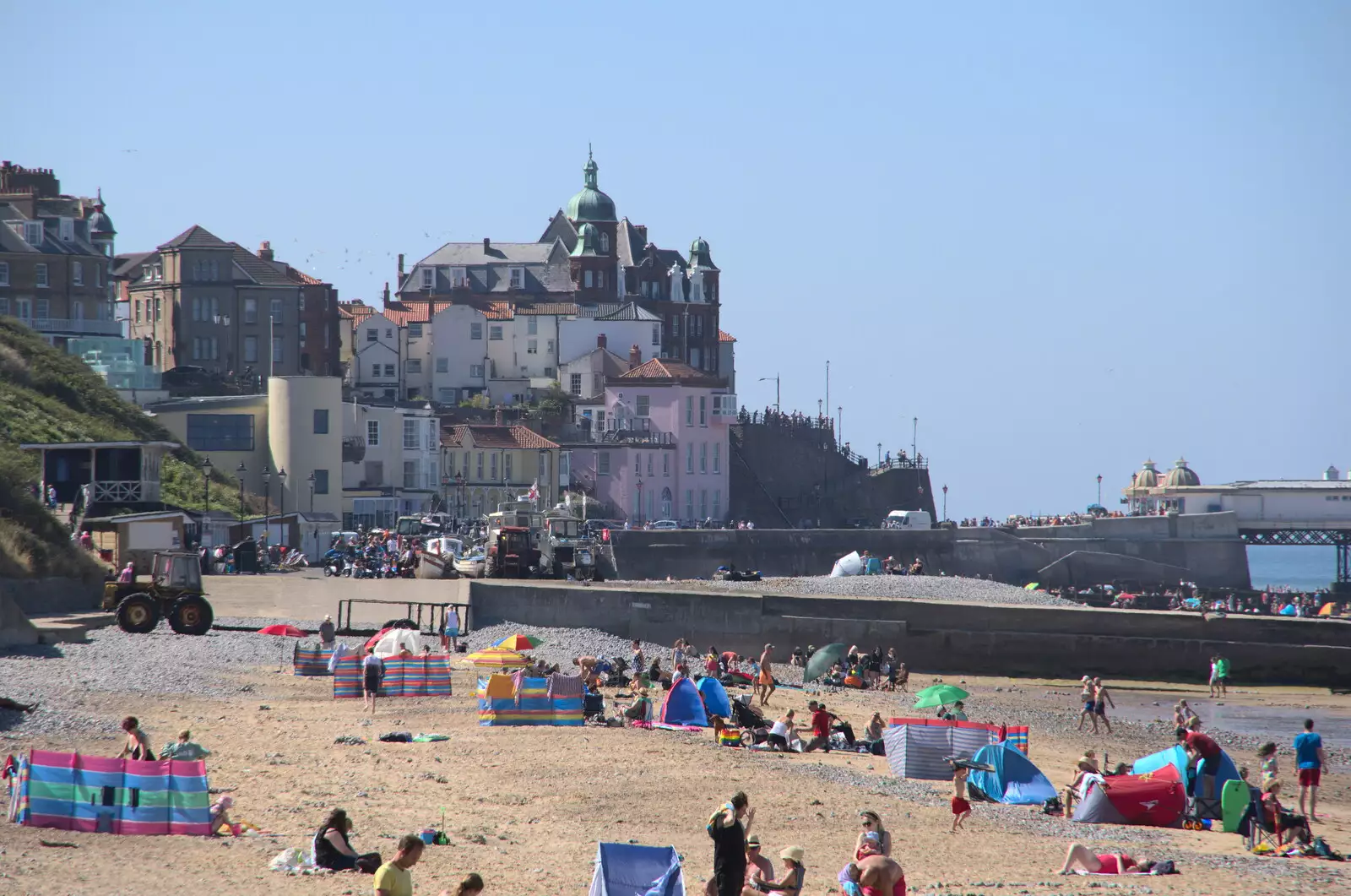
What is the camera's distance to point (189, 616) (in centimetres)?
3052

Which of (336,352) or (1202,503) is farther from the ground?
(336,352)

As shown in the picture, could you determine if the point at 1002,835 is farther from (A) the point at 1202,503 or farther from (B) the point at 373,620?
(A) the point at 1202,503

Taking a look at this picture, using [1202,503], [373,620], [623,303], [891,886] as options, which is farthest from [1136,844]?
[623,303]

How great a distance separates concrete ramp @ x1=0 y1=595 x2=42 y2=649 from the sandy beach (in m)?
0.62

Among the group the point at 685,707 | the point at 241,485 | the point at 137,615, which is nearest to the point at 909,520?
the point at 241,485

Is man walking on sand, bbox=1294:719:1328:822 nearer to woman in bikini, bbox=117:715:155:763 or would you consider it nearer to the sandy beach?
the sandy beach

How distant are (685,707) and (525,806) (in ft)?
24.2

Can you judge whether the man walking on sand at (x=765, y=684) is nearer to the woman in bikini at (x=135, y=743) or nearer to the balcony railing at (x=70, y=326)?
the woman in bikini at (x=135, y=743)

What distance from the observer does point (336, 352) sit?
81.4m

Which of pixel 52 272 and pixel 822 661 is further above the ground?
pixel 52 272

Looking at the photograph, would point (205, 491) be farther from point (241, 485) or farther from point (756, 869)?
point (756, 869)

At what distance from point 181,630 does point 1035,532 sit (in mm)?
48848

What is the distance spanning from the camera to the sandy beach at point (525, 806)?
45.2 ft

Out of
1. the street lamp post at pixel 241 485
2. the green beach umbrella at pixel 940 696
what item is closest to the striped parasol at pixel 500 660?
the green beach umbrella at pixel 940 696
